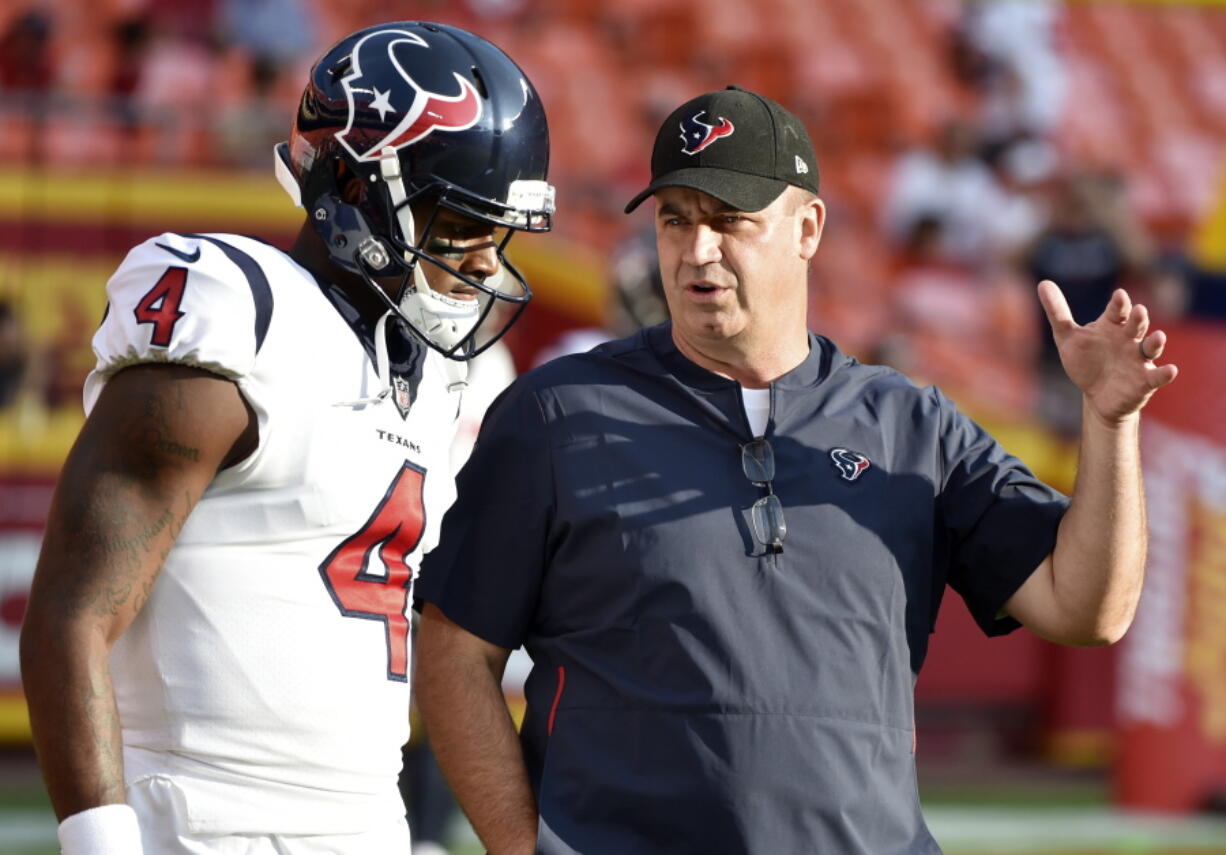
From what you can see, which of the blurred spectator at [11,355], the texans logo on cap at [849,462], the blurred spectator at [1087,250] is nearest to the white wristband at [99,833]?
the texans logo on cap at [849,462]

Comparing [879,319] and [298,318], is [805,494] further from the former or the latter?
[879,319]

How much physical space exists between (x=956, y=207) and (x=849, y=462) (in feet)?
29.0

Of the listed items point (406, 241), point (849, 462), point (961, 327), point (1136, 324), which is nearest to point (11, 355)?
point (961, 327)

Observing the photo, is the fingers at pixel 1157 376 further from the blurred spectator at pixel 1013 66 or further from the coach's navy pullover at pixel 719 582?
the blurred spectator at pixel 1013 66

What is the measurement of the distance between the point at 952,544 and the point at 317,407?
108cm

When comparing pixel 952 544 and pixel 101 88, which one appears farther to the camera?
pixel 101 88

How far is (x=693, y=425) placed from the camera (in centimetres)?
266

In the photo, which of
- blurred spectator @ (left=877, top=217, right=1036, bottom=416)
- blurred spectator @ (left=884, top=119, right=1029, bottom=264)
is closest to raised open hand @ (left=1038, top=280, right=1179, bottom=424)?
blurred spectator @ (left=877, top=217, right=1036, bottom=416)

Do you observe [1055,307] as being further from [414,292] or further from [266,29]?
[266,29]

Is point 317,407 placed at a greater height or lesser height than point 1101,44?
lesser

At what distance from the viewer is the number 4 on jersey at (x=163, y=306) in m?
2.10

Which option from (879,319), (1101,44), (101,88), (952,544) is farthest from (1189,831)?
(1101,44)

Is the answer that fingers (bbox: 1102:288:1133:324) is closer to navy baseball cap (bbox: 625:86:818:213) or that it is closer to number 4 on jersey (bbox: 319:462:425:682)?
navy baseball cap (bbox: 625:86:818:213)

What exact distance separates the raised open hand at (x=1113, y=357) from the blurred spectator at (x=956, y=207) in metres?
8.72
